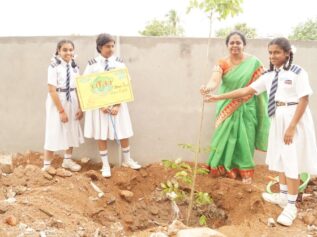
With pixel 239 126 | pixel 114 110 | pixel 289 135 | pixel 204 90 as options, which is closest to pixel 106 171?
pixel 114 110

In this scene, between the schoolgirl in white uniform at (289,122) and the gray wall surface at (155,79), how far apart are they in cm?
130

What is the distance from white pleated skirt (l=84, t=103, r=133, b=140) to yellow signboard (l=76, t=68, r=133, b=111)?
0.15 metres

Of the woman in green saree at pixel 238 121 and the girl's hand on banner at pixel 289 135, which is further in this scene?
the woman in green saree at pixel 238 121

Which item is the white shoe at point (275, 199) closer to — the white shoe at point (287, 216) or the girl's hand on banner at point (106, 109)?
the white shoe at point (287, 216)

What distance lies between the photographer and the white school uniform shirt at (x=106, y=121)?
4.60 m

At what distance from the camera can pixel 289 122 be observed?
3383 millimetres

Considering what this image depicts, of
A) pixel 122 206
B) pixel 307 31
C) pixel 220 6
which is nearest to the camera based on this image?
pixel 220 6

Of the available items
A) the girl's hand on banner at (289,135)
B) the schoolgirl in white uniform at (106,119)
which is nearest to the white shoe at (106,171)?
the schoolgirl in white uniform at (106,119)

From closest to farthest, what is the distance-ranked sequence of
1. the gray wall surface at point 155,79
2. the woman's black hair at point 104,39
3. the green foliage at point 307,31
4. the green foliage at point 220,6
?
the green foliage at point 220,6 < the woman's black hair at point 104,39 < the gray wall surface at point 155,79 < the green foliage at point 307,31

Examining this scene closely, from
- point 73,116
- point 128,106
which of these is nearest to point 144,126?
point 128,106

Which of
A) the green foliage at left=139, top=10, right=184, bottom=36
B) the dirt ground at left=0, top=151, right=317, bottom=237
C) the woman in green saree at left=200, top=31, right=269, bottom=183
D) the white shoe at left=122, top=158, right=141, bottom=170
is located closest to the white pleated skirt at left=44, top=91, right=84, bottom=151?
the dirt ground at left=0, top=151, right=317, bottom=237

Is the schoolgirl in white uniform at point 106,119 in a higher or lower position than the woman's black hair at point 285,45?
lower

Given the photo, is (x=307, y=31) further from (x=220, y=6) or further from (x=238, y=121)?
(x=220, y=6)

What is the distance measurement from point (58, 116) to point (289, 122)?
8.52ft
